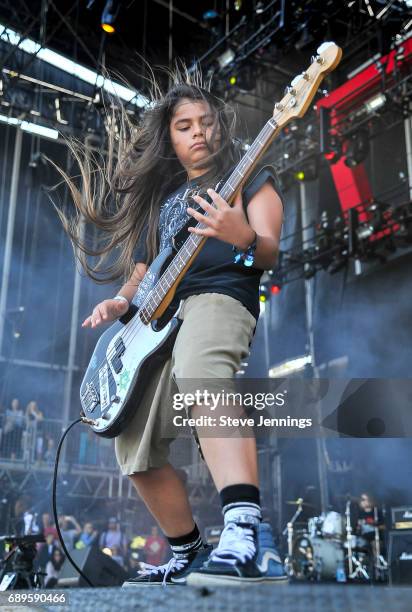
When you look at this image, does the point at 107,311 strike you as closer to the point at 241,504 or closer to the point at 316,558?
the point at 241,504

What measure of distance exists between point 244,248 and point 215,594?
0.95 metres

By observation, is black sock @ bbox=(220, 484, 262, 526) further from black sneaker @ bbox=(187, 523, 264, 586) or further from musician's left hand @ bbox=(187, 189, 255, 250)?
musician's left hand @ bbox=(187, 189, 255, 250)

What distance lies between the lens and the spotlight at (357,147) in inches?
353

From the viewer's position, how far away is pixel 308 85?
1830 mm

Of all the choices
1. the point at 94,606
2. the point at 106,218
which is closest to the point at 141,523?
the point at 106,218

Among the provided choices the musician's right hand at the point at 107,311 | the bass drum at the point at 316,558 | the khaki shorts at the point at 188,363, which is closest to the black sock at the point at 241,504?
the khaki shorts at the point at 188,363

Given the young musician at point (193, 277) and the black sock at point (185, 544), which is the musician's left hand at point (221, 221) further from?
the black sock at point (185, 544)

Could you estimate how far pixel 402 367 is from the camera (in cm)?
960

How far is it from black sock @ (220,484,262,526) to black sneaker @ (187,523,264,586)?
0.02 m

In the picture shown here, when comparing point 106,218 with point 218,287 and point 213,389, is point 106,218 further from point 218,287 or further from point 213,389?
point 213,389

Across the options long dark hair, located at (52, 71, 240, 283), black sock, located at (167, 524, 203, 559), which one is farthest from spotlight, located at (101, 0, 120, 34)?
black sock, located at (167, 524, 203, 559)

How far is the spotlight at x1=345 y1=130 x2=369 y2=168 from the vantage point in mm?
8961

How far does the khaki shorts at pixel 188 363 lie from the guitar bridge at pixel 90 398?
13 cm

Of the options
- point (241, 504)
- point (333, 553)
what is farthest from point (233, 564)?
point (333, 553)
